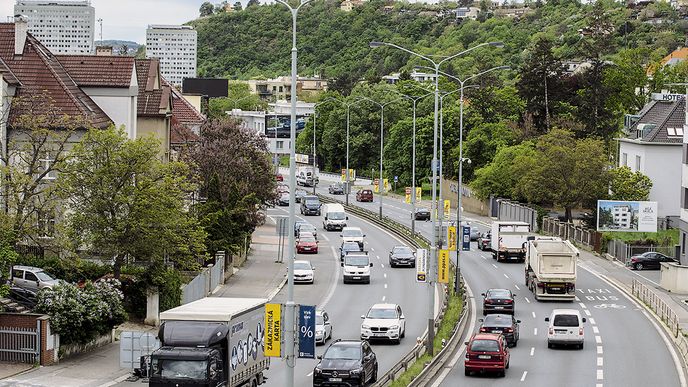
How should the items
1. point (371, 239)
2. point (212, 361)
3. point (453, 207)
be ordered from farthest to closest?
point (453, 207) < point (371, 239) < point (212, 361)

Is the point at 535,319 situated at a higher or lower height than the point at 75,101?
lower

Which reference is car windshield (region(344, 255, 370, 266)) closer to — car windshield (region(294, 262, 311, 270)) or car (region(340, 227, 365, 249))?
car windshield (region(294, 262, 311, 270))

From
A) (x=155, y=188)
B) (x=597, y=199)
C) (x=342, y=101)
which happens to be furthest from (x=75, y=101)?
(x=342, y=101)

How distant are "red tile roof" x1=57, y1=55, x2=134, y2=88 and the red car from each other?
988 inches

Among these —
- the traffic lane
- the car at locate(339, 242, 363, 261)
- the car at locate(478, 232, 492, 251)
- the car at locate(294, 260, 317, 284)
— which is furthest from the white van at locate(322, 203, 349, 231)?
the traffic lane

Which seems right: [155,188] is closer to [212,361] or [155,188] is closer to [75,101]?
[75,101]

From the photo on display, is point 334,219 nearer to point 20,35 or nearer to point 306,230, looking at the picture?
point 306,230

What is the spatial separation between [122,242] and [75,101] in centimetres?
1202

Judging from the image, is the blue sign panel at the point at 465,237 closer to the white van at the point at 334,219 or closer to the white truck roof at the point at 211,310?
the white truck roof at the point at 211,310

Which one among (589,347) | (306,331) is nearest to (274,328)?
(306,331)

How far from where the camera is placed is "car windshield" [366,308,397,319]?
4812 centimetres

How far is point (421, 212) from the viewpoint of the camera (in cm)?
10738

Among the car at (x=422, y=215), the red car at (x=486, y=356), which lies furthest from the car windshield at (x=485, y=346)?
the car at (x=422, y=215)

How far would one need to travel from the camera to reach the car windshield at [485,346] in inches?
1615
